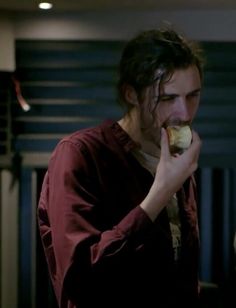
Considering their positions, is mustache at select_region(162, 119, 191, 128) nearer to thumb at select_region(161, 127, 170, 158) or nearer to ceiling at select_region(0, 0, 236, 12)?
thumb at select_region(161, 127, 170, 158)

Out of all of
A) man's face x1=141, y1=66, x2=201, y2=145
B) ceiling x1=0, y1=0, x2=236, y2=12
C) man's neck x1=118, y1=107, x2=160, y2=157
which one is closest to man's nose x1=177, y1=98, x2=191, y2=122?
man's face x1=141, y1=66, x2=201, y2=145

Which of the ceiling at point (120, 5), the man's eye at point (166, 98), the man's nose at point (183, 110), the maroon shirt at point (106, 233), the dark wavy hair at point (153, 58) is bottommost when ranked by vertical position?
the maroon shirt at point (106, 233)

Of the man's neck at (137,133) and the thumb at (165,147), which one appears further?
the man's neck at (137,133)

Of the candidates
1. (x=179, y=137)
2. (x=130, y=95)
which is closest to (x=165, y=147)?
(x=179, y=137)

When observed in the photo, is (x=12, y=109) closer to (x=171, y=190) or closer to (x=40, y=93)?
(x=40, y=93)

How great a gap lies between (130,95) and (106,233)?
374 millimetres

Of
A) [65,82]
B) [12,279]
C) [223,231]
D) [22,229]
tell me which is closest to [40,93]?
[65,82]

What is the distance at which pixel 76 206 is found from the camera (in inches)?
45.6

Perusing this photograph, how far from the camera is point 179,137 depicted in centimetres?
126

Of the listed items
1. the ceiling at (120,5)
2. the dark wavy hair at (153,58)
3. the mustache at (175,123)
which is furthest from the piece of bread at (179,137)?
the ceiling at (120,5)

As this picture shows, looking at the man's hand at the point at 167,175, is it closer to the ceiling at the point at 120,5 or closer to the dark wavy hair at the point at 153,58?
the dark wavy hair at the point at 153,58

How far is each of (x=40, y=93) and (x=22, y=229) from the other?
74 cm

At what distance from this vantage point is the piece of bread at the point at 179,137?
4.11ft

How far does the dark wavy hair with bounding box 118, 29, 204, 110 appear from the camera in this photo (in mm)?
1296
